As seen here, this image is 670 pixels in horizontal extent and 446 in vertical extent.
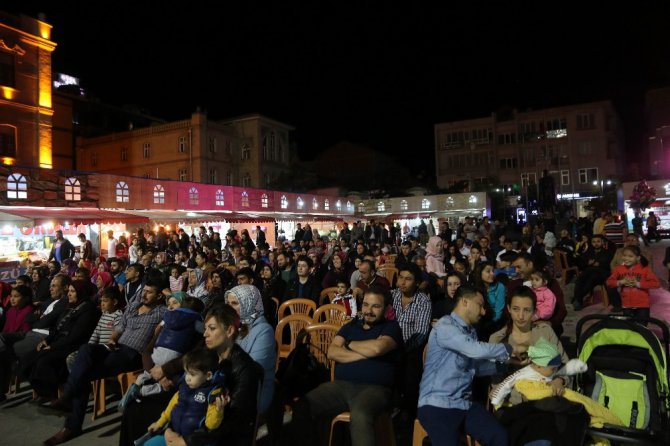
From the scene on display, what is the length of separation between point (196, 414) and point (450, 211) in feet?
103

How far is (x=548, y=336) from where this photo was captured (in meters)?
3.67

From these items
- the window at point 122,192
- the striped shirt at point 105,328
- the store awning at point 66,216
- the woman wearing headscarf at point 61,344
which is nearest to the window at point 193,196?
the window at point 122,192

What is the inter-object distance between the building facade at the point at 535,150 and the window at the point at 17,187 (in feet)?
109

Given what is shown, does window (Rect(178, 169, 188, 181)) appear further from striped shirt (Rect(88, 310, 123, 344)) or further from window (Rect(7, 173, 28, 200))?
striped shirt (Rect(88, 310, 123, 344))

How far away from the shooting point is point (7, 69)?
2319 cm

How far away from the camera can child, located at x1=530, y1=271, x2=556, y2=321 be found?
4711 millimetres

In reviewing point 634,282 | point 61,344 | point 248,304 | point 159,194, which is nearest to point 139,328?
point 61,344

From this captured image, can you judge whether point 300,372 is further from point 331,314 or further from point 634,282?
point 634,282

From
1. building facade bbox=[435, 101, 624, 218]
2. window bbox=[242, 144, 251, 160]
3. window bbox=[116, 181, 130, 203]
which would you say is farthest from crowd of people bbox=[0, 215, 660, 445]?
building facade bbox=[435, 101, 624, 218]

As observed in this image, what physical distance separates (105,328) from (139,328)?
524 millimetres

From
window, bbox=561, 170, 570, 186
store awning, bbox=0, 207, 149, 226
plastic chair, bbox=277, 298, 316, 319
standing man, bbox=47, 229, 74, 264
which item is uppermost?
window, bbox=561, 170, 570, 186

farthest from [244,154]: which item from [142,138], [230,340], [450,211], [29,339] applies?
[230,340]

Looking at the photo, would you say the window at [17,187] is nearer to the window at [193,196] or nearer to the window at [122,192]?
the window at [122,192]

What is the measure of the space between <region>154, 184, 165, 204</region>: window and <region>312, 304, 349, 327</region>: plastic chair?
61.6 ft
